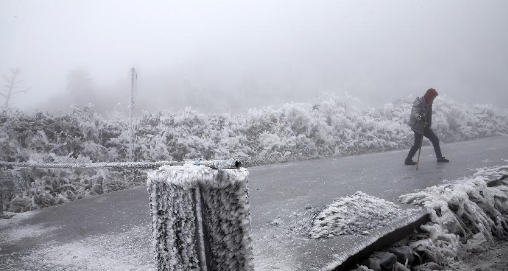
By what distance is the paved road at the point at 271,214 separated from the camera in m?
2.62

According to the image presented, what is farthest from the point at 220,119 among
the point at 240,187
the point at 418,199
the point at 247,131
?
the point at 240,187

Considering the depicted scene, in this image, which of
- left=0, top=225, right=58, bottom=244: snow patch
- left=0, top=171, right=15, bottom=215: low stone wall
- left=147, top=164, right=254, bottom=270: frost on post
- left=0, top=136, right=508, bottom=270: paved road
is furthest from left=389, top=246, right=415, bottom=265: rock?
left=0, top=171, right=15, bottom=215: low stone wall

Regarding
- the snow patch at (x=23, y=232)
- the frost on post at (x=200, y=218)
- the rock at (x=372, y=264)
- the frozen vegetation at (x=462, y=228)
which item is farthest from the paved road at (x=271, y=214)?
the frost on post at (x=200, y=218)

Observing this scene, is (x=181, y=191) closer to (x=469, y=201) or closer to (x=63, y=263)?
(x=63, y=263)

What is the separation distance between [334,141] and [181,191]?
9141 mm

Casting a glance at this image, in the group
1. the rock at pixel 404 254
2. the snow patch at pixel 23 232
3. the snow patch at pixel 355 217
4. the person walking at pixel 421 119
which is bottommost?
the rock at pixel 404 254

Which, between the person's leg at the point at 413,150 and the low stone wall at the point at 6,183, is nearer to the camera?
the low stone wall at the point at 6,183

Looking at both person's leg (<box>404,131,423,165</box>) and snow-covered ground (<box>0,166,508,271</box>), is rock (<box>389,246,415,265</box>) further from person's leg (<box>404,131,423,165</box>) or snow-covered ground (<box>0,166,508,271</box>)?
person's leg (<box>404,131,423,165</box>)

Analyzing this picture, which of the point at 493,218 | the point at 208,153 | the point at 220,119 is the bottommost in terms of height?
the point at 493,218

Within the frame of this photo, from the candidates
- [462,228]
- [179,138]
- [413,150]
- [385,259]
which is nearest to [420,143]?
[413,150]

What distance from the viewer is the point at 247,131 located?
31.8ft

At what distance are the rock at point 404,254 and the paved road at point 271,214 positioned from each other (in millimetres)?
373

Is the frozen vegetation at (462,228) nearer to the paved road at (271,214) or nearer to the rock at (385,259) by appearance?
the rock at (385,259)

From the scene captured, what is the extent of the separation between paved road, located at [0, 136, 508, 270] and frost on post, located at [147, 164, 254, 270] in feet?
2.67
